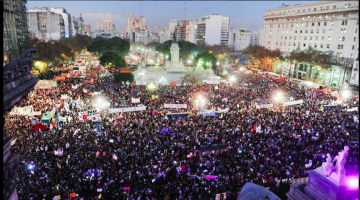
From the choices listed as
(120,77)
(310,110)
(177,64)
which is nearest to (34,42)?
(120,77)

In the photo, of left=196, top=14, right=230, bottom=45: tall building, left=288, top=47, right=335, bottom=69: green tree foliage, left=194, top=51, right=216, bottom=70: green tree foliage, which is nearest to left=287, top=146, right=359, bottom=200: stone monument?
left=194, top=51, right=216, bottom=70: green tree foliage

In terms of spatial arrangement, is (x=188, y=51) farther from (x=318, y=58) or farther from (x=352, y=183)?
(x=352, y=183)

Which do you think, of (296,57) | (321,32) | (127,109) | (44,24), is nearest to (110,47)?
(44,24)

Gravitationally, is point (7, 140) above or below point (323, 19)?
below

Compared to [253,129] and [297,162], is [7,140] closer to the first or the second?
[297,162]

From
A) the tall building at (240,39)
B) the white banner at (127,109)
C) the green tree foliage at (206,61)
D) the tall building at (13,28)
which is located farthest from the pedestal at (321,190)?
the tall building at (240,39)

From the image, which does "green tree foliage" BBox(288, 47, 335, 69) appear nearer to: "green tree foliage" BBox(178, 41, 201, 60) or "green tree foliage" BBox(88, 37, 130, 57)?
"green tree foliage" BBox(178, 41, 201, 60)
